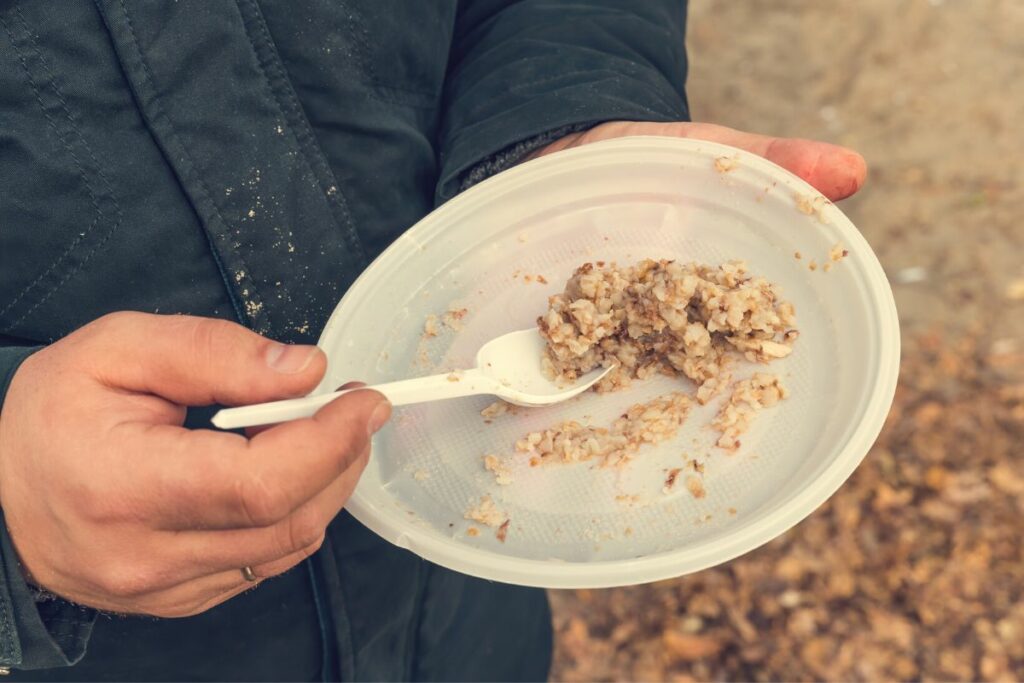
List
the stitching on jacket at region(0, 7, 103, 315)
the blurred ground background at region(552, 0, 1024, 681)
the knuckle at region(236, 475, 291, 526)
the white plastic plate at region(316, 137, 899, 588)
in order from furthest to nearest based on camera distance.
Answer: the blurred ground background at region(552, 0, 1024, 681), the white plastic plate at region(316, 137, 899, 588), the stitching on jacket at region(0, 7, 103, 315), the knuckle at region(236, 475, 291, 526)

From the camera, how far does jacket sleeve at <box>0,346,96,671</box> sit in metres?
1.09

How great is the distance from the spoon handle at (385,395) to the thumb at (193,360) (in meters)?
0.02

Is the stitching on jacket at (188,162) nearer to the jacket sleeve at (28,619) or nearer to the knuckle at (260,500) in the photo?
the jacket sleeve at (28,619)

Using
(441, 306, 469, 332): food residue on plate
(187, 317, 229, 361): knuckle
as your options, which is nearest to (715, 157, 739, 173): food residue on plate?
(441, 306, 469, 332): food residue on plate

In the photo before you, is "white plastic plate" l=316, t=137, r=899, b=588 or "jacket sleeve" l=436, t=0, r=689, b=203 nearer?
"white plastic plate" l=316, t=137, r=899, b=588

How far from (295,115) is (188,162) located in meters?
0.19

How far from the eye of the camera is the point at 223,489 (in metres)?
1.01

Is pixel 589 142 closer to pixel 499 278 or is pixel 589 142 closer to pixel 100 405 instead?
pixel 499 278

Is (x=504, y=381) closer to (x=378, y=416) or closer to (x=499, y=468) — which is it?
(x=499, y=468)

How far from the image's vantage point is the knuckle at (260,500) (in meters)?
1.01

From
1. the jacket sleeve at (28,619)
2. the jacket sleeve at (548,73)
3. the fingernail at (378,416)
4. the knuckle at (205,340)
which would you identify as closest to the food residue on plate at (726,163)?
the jacket sleeve at (548,73)

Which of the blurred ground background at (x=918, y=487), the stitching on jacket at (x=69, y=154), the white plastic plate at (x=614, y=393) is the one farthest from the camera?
the blurred ground background at (x=918, y=487)

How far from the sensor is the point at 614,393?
1.49m

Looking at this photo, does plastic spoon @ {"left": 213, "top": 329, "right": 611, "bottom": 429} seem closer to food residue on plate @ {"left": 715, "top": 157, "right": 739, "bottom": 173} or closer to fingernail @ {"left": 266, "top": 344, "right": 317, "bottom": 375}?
fingernail @ {"left": 266, "top": 344, "right": 317, "bottom": 375}
